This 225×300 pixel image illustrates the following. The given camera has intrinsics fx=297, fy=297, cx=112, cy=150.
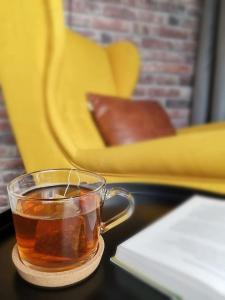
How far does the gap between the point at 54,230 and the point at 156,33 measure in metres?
1.69

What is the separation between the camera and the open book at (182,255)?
1.08ft

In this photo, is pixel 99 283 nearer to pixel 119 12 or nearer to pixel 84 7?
pixel 84 7

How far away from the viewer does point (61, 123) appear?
3.06ft

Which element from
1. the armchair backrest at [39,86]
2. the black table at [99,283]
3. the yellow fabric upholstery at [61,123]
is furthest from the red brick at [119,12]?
the black table at [99,283]

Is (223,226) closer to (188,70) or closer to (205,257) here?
(205,257)

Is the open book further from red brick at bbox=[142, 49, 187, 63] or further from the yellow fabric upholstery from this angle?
red brick at bbox=[142, 49, 187, 63]

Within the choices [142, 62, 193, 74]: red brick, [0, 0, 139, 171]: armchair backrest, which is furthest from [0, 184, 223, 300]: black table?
[142, 62, 193, 74]: red brick

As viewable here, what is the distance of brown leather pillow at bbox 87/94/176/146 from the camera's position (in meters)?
1.12

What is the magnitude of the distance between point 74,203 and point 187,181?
408mm

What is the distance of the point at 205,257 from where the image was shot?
1.23ft

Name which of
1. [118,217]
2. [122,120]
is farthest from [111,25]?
[118,217]

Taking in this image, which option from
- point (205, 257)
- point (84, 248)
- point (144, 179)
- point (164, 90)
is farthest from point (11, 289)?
point (164, 90)

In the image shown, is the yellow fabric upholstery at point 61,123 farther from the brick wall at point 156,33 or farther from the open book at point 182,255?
the brick wall at point 156,33

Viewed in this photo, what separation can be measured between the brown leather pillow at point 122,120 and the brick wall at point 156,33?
557mm
